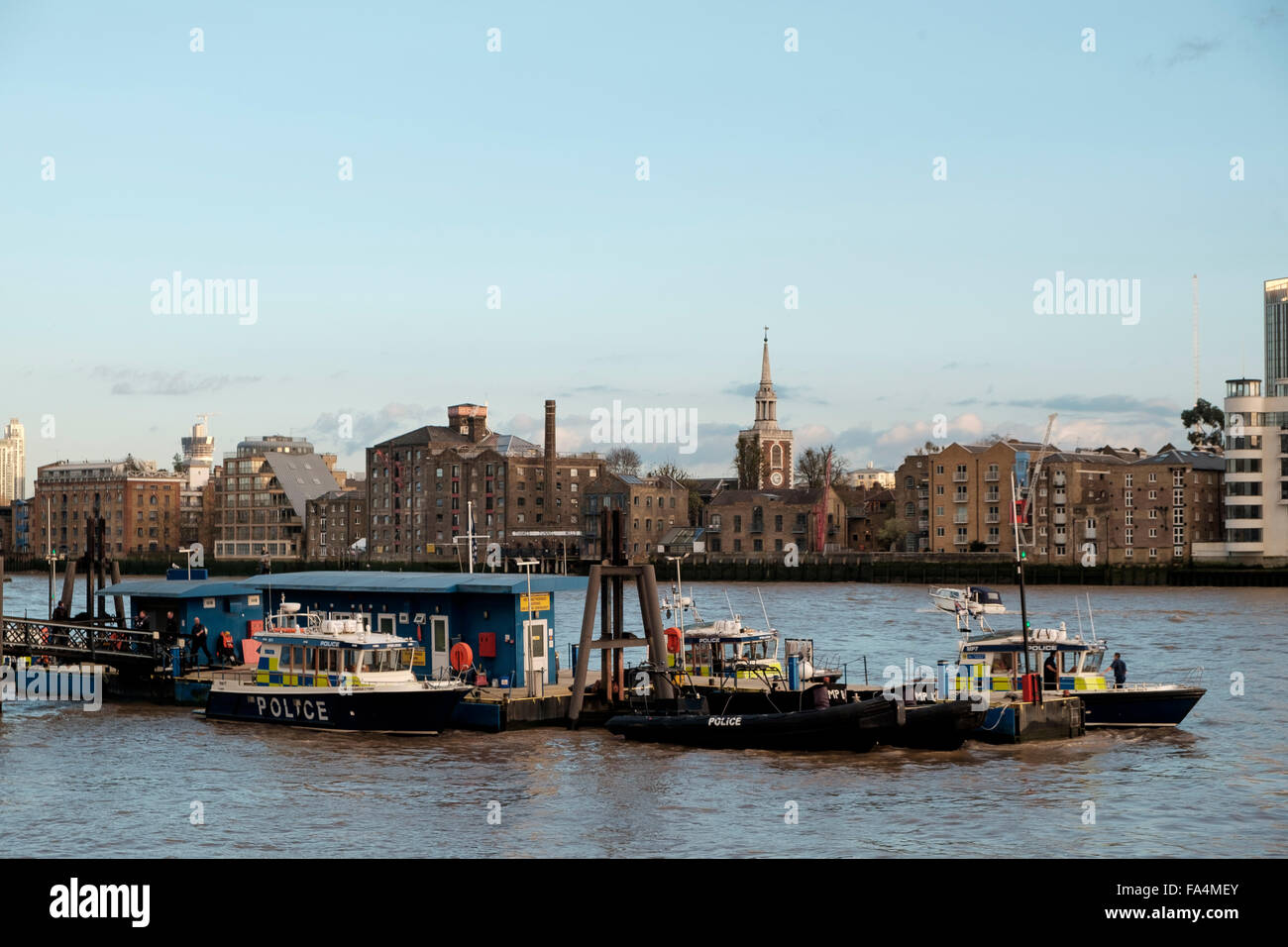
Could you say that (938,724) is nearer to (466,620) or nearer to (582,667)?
(582,667)

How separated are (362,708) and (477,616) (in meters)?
4.43

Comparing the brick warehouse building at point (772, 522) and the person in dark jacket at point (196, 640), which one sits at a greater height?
the brick warehouse building at point (772, 522)

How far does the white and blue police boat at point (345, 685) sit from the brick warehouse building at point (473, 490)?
136m

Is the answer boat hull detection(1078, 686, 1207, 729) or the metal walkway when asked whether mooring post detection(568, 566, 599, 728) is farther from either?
the metal walkway

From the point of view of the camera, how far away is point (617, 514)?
1597 inches

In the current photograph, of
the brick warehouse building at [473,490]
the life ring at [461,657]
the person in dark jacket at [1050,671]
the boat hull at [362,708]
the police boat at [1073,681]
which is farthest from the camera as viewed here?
the brick warehouse building at [473,490]

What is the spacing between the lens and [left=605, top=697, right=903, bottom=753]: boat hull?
34.1 metres

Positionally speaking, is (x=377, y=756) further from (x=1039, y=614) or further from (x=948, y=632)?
(x=1039, y=614)

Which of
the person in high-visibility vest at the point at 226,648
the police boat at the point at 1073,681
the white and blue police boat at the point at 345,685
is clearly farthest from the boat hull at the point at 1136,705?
the person in high-visibility vest at the point at 226,648

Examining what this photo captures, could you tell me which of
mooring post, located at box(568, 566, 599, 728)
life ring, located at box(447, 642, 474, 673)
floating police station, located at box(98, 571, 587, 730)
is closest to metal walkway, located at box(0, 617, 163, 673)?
floating police station, located at box(98, 571, 587, 730)

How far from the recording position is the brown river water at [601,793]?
2538cm

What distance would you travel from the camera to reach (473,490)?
18150 cm

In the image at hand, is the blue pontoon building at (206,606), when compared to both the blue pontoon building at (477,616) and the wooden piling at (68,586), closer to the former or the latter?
the blue pontoon building at (477,616)
